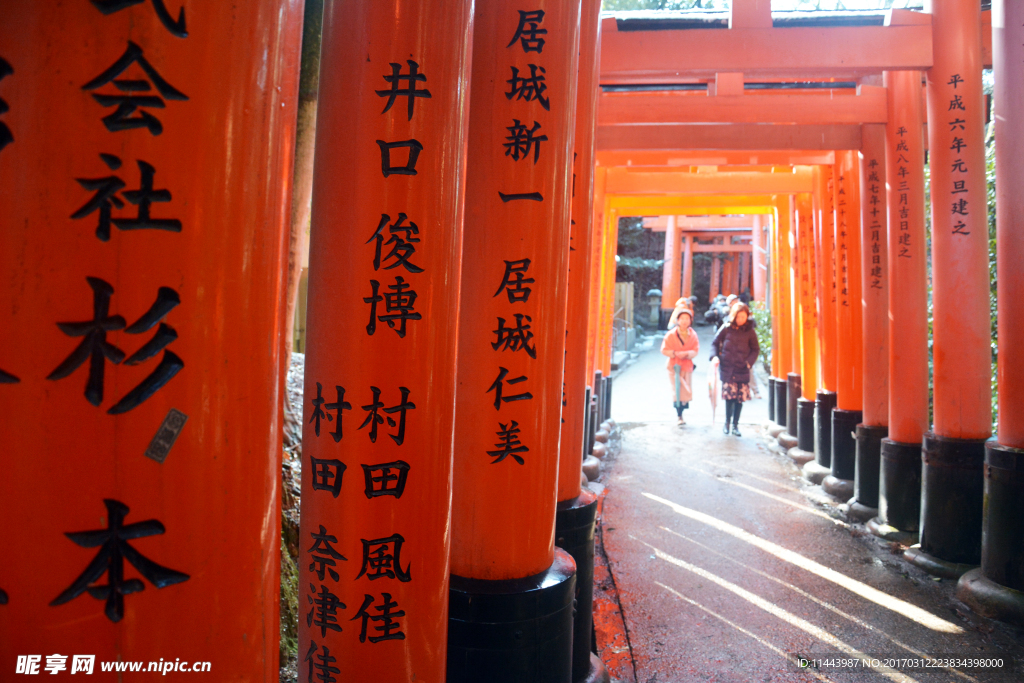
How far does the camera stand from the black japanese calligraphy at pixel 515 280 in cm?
192

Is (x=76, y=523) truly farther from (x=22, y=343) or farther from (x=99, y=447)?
(x=22, y=343)

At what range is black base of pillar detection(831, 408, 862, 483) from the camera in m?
6.09

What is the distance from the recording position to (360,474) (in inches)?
59.6

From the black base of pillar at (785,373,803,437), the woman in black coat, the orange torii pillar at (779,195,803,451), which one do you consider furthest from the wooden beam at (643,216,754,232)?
the black base of pillar at (785,373,803,437)

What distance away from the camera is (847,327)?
21.0 feet

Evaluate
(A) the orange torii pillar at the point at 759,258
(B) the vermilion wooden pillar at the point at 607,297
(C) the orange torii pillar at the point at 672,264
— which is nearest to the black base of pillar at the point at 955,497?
(B) the vermilion wooden pillar at the point at 607,297

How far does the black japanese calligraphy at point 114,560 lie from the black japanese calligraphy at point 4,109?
51cm

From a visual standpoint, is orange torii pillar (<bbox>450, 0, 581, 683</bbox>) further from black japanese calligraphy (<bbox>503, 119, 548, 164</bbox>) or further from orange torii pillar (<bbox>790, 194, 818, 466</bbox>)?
orange torii pillar (<bbox>790, 194, 818, 466</bbox>)

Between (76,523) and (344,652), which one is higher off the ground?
(76,523)

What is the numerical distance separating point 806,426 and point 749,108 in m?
4.09

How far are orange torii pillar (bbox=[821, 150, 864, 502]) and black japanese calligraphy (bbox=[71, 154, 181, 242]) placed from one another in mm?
6324

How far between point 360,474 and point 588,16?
1.79 meters

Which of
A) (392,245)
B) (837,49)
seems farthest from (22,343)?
(837,49)

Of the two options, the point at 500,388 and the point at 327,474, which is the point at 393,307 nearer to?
the point at 327,474
